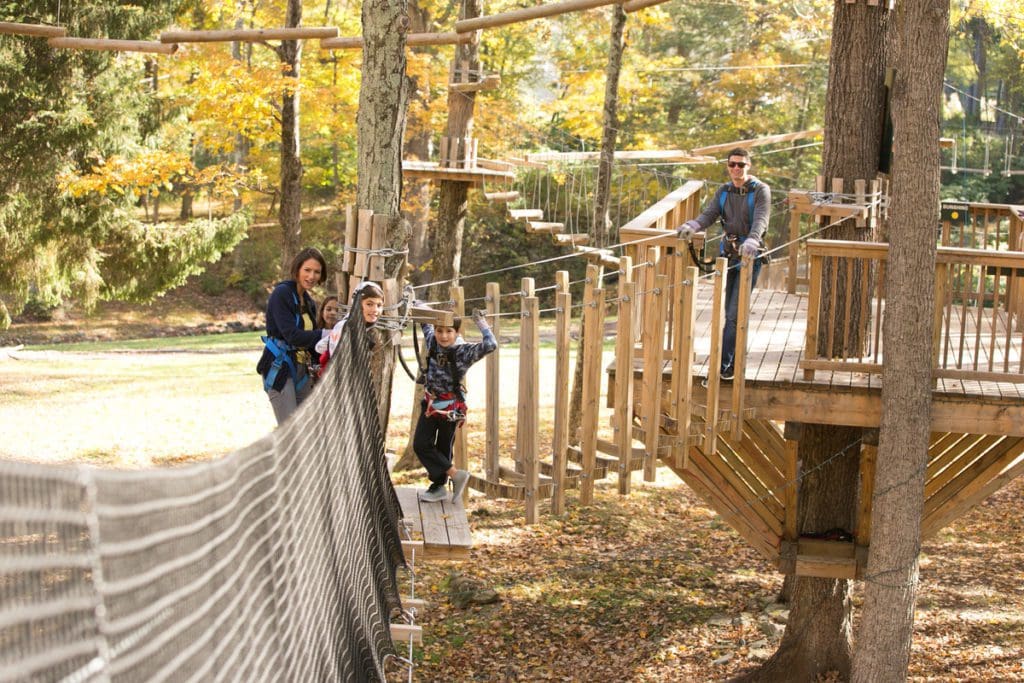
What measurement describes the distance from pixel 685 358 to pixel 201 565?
462 cm

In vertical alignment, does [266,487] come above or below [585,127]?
below

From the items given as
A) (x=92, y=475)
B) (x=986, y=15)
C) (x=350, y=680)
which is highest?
(x=986, y=15)

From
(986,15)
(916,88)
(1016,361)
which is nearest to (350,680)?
(916,88)

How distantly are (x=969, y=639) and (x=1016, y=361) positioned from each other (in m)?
2.70

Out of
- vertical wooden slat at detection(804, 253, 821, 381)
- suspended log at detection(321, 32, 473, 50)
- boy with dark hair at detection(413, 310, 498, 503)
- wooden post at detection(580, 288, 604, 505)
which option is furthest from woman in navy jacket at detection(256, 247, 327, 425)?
suspended log at detection(321, 32, 473, 50)

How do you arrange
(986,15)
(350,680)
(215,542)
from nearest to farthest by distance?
(215,542) < (350,680) < (986,15)

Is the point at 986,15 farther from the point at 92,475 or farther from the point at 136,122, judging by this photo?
the point at 92,475

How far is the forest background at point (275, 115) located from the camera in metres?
15.2

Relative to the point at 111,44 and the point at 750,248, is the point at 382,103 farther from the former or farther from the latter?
the point at 111,44

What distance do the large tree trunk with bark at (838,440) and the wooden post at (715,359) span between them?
1575 millimetres

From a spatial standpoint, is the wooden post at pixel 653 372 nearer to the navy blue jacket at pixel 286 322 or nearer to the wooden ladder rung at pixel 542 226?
the navy blue jacket at pixel 286 322

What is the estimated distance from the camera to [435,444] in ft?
20.4

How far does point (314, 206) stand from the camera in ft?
105

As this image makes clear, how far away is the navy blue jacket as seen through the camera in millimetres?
5746
